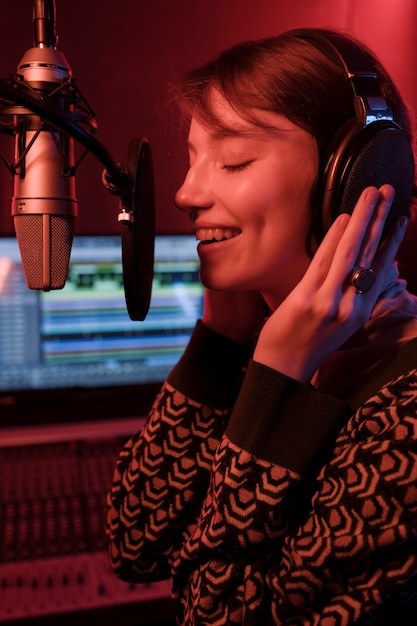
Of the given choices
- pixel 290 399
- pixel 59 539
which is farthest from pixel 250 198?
pixel 59 539

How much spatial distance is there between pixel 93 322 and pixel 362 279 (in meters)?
0.91

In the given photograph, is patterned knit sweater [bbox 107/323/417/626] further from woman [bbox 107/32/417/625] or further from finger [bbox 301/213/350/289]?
finger [bbox 301/213/350/289]

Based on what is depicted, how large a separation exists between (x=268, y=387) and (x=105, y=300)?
853mm

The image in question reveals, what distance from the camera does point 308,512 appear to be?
0.76 metres

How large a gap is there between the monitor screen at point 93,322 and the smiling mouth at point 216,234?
644 millimetres

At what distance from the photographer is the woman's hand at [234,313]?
1.11m

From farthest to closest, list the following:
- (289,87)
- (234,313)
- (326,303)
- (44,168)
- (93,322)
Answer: (93,322) → (234,313) → (289,87) → (326,303) → (44,168)

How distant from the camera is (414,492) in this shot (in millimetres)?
642

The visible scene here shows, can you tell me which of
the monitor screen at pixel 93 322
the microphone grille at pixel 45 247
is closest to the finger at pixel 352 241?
the microphone grille at pixel 45 247

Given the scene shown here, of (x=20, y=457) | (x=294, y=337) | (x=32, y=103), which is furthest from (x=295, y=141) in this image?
(x=20, y=457)

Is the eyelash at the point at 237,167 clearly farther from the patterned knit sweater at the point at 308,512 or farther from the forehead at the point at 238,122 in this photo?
the patterned knit sweater at the point at 308,512

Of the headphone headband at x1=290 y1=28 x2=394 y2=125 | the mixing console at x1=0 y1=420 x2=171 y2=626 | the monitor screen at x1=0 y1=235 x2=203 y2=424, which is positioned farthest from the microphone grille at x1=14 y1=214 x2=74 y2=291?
the monitor screen at x1=0 y1=235 x2=203 y2=424

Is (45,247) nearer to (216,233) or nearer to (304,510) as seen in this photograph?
(216,233)

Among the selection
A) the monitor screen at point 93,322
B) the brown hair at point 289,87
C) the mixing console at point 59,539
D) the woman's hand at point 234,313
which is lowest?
the mixing console at point 59,539
